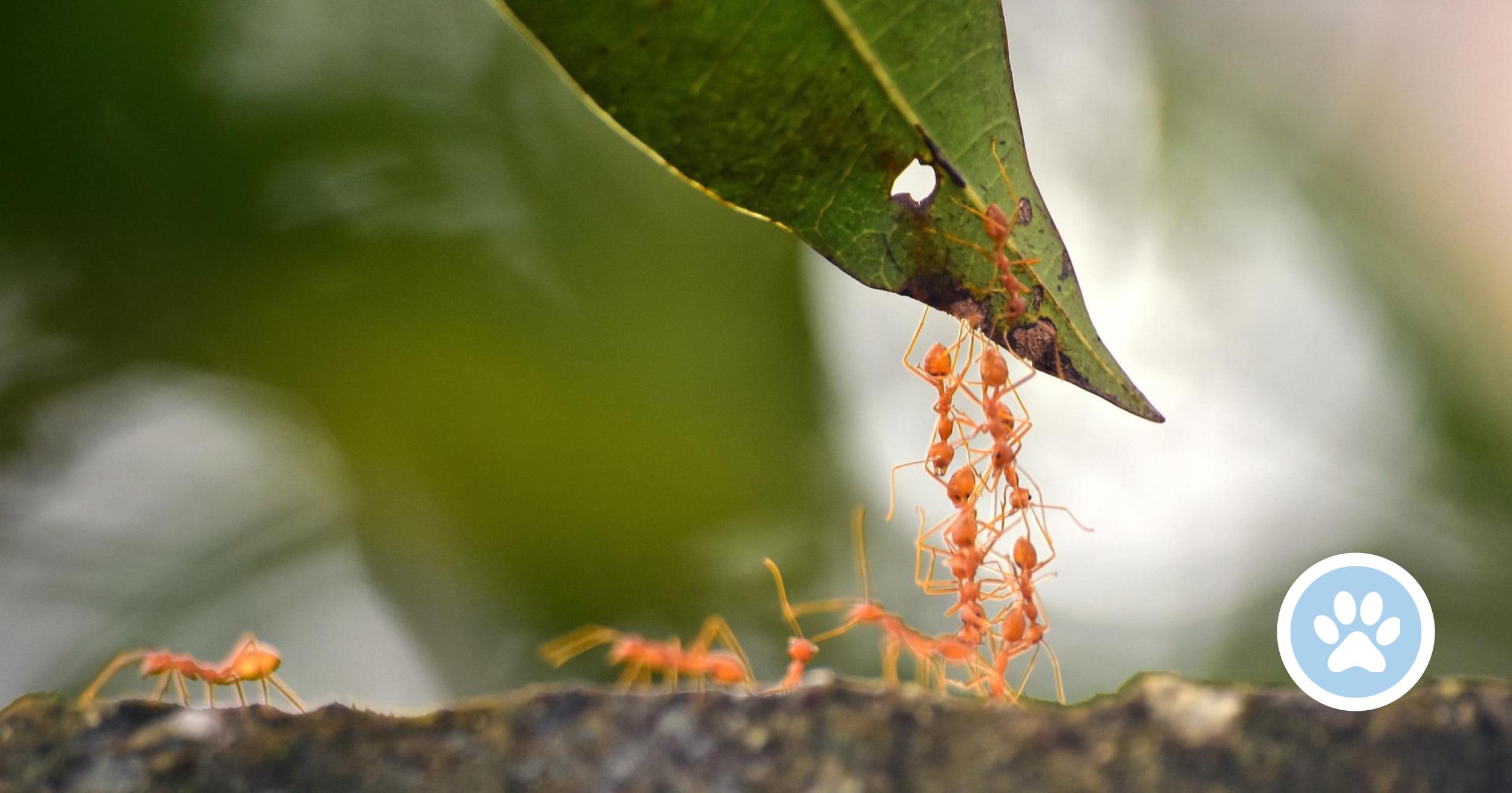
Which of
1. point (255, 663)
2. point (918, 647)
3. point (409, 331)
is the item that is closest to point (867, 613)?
point (918, 647)

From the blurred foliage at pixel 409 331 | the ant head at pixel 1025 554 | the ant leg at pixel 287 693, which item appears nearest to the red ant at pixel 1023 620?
the ant head at pixel 1025 554

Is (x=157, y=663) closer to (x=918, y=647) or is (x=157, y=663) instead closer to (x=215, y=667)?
(x=215, y=667)

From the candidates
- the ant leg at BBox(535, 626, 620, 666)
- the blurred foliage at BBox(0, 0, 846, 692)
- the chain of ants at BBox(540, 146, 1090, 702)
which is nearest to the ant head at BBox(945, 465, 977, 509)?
the chain of ants at BBox(540, 146, 1090, 702)

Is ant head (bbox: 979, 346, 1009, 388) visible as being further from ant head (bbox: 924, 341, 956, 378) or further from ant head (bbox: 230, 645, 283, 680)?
ant head (bbox: 230, 645, 283, 680)

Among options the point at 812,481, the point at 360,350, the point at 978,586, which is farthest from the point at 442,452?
the point at 978,586

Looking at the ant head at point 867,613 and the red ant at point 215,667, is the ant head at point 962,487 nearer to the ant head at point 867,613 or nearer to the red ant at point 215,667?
the ant head at point 867,613

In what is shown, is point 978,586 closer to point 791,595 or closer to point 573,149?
point 791,595
